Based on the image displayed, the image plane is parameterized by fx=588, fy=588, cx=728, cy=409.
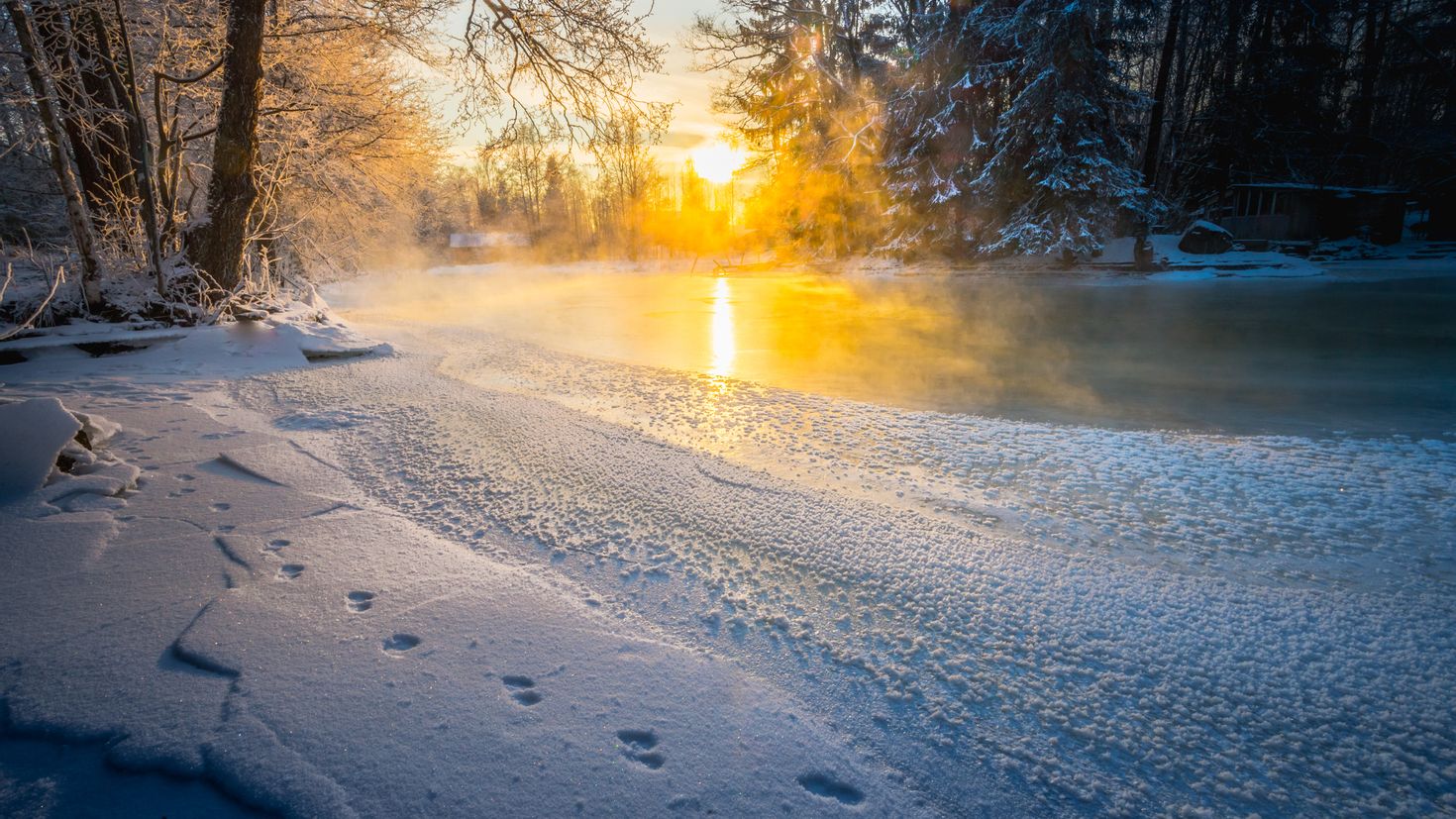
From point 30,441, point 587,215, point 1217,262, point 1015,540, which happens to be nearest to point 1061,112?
point 1217,262

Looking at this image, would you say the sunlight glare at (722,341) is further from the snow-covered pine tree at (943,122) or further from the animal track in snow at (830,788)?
the snow-covered pine tree at (943,122)

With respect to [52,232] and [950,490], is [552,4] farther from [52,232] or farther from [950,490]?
[52,232]

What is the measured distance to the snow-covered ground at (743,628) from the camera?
1328 mm

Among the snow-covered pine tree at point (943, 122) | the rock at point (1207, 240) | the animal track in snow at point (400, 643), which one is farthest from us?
the rock at point (1207, 240)

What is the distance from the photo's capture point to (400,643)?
1.69 meters

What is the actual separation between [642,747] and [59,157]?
26.3 feet

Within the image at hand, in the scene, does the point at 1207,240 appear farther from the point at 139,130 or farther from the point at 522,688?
the point at 139,130

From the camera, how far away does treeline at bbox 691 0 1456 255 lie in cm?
1844

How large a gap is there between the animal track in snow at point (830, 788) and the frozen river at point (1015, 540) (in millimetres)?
140

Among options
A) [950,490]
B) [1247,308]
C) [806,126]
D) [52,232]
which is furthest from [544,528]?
[806,126]

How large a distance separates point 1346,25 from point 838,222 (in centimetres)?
2574

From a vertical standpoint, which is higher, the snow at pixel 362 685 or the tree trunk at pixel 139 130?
the tree trunk at pixel 139 130

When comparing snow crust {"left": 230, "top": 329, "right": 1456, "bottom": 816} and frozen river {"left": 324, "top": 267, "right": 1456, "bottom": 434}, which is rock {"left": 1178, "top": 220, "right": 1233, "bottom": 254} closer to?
frozen river {"left": 324, "top": 267, "right": 1456, "bottom": 434}

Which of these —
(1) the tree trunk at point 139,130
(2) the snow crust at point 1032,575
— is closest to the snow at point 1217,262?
(2) the snow crust at point 1032,575
